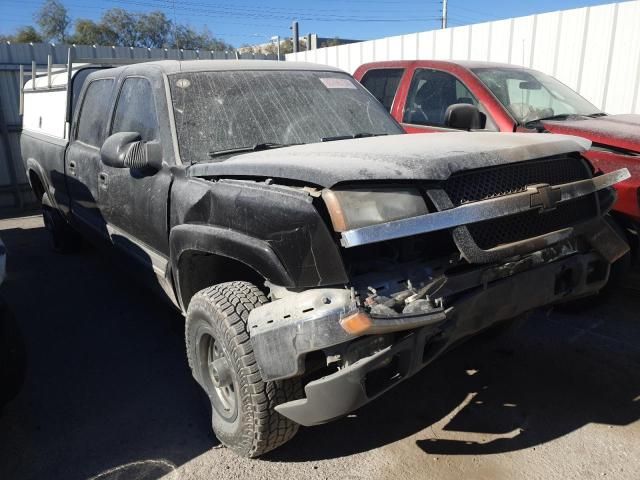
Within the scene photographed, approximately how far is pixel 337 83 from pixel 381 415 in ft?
7.54

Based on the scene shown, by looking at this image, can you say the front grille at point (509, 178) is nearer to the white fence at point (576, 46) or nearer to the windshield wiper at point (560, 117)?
the windshield wiper at point (560, 117)

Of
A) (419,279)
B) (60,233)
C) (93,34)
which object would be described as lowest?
(60,233)

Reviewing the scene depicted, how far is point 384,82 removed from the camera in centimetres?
595

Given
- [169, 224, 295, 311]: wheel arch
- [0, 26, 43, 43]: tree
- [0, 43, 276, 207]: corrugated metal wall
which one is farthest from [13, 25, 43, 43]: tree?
[169, 224, 295, 311]: wheel arch

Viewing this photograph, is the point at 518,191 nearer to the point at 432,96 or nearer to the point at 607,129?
the point at 607,129

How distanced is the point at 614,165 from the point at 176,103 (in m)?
3.12

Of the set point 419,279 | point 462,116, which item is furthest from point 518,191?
point 462,116

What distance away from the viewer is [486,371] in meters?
3.46

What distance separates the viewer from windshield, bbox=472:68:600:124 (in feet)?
16.2

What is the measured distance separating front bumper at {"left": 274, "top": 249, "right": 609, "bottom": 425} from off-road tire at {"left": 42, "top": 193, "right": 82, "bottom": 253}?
4789 millimetres

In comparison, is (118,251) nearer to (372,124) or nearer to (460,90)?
(372,124)

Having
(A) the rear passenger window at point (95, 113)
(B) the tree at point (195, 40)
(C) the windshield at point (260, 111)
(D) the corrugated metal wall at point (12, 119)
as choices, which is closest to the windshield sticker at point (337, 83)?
(C) the windshield at point (260, 111)

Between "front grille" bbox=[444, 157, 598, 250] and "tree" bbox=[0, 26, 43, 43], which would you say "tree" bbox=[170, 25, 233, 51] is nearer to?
"tree" bbox=[0, 26, 43, 43]

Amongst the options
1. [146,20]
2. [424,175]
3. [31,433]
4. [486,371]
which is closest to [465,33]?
[486,371]
